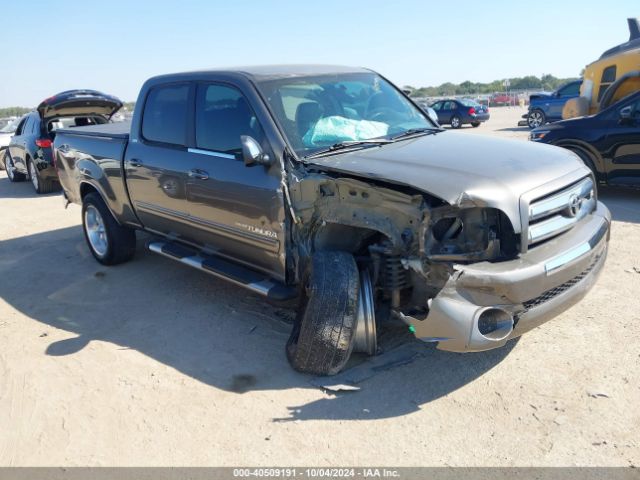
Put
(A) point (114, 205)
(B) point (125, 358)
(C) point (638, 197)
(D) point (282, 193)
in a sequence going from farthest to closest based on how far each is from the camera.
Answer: (C) point (638, 197) < (A) point (114, 205) < (B) point (125, 358) < (D) point (282, 193)

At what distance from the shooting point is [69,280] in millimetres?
5965

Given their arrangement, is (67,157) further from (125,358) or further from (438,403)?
(438,403)

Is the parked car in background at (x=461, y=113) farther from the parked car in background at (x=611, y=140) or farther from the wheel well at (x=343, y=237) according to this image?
the wheel well at (x=343, y=237)

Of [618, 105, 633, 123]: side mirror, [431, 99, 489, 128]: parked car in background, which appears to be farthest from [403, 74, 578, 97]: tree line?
[618, 105, 633, 123]: side mirror

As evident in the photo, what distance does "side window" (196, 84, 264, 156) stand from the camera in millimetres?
4227

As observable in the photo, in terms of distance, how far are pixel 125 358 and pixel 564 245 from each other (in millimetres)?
3166

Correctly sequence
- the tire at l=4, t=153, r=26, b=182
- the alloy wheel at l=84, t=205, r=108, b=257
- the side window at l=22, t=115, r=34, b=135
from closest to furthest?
the alloy wheel at l=84, t=205, r=108, b=257 < the side window at l=22, t=115, r=34, b=135 < the tire at l=4, t=153, r=26, b=182

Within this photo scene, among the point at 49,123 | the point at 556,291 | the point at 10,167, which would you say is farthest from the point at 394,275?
the point at 10,167

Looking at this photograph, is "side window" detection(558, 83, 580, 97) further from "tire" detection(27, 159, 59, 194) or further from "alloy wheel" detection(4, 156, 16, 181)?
"alloy wheel" detection(4, 156, 16, 181)

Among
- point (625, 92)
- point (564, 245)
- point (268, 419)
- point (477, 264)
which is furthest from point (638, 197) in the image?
point (268, 419)

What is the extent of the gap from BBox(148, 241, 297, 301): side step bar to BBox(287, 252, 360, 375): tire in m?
0.45

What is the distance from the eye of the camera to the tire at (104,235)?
20.1ft

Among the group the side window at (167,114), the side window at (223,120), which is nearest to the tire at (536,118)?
the side window at (167,114)

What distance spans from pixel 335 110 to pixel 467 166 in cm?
139
